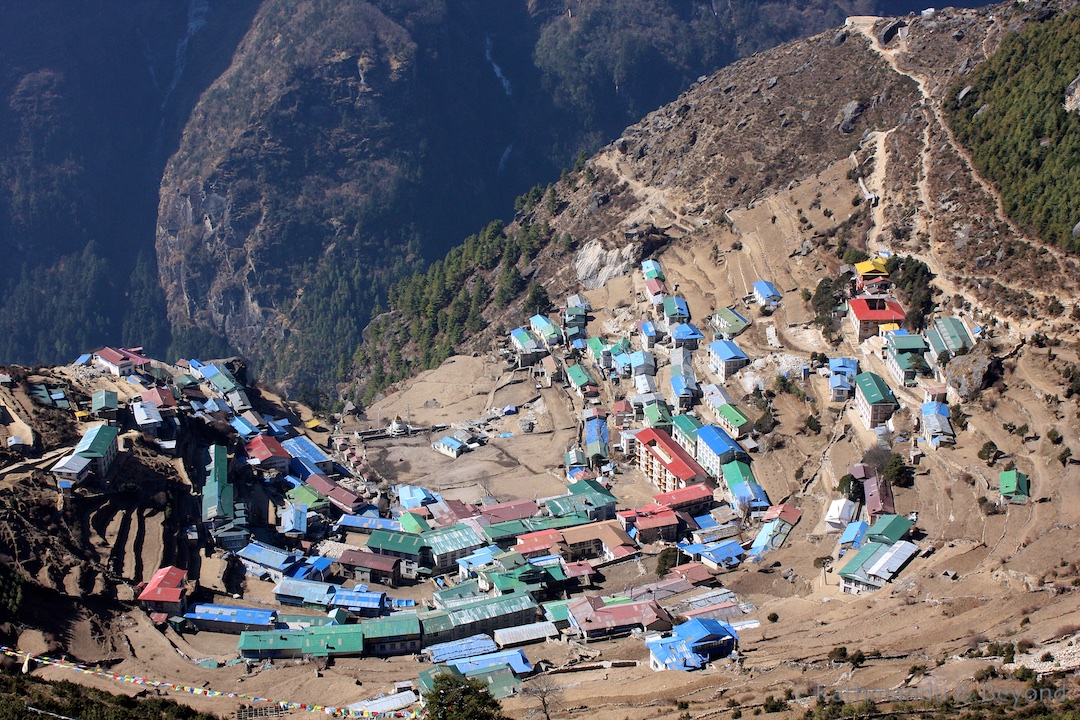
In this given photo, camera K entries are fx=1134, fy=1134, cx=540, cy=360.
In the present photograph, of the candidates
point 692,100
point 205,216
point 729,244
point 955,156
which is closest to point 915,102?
point 955,156

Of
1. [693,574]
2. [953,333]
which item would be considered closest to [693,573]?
[693,574]

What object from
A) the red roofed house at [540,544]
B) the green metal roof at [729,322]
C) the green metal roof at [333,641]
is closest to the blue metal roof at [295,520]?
the red roofed house at [540,544]

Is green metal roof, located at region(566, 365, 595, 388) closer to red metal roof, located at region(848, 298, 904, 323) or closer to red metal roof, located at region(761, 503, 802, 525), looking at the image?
red metal roof, located at region(848, 298, 904, 323)

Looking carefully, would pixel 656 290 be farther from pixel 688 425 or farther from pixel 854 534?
pixel 854 534

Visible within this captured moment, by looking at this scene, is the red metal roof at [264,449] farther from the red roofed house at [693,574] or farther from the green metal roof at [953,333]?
the green metal roof at [953,333]

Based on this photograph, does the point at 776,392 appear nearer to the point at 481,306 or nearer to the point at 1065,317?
the point at 1065,317

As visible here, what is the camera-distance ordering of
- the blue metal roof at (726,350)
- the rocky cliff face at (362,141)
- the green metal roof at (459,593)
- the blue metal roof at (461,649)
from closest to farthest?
the blue metal roof at (461,649), the green metal roof at (459,593), the blue metal roof at (726,350), the rocky cliff face at (362,141)
